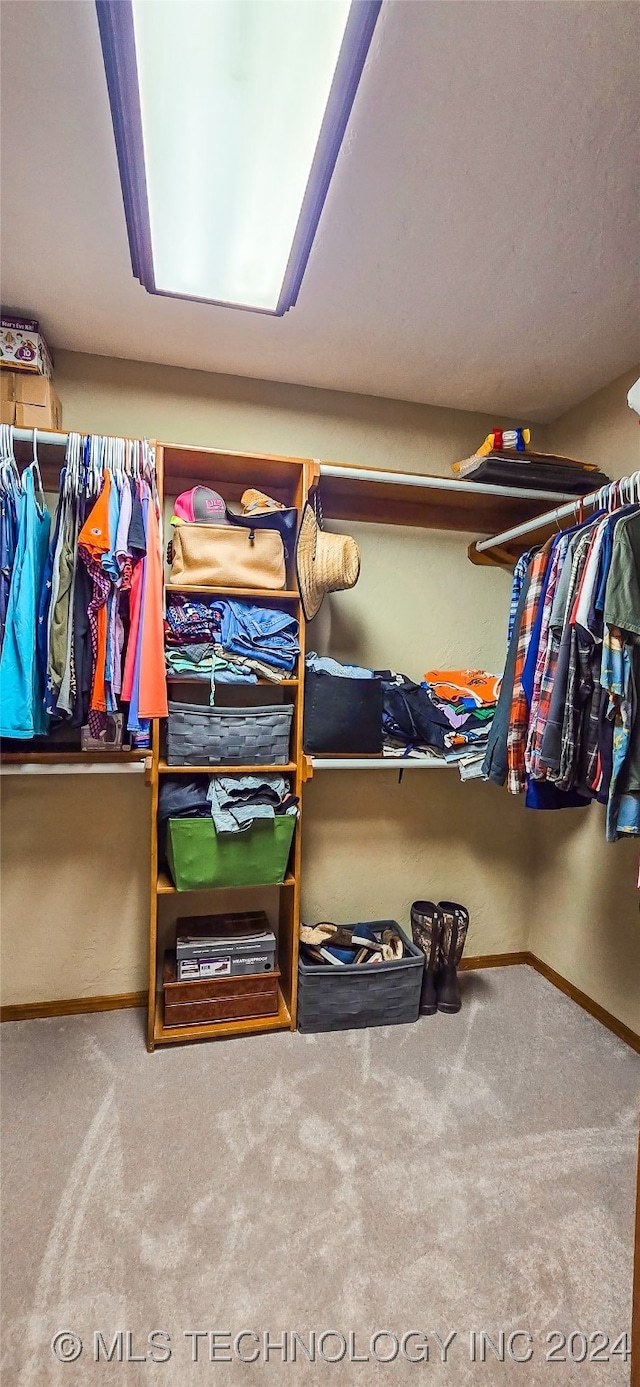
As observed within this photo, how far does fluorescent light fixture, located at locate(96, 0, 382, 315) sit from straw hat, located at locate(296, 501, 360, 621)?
0.68 meters

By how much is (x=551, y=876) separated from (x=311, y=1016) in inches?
46.8

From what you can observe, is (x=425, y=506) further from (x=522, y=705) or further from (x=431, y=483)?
(x=522, y=705)

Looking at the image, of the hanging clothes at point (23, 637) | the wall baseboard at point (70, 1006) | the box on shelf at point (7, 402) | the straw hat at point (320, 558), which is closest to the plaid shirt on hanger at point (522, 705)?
the straw hat at point (320, 558)

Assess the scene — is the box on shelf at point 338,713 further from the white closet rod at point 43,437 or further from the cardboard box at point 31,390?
the cardboard box at point 31,390

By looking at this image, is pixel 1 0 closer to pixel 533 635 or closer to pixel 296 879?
pixel 533 635

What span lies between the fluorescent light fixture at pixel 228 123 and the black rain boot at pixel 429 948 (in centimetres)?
215

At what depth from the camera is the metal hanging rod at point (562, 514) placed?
1.76 meters

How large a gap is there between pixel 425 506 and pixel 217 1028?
2.11 metres

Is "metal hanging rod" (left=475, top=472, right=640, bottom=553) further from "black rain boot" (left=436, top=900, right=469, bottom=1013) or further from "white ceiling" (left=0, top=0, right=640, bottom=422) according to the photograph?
"black rain boot" (left=436, top=900, right=469, bottom=1013)

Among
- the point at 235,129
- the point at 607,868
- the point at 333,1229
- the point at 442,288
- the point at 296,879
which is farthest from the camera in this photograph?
the point at 607,868

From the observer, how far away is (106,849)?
231 cm

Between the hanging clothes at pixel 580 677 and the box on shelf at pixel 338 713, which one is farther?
the box on shelf at pixel 338 713

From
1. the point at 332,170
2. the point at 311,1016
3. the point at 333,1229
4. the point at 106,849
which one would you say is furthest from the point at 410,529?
the point at 333,1229

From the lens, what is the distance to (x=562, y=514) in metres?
1.98
